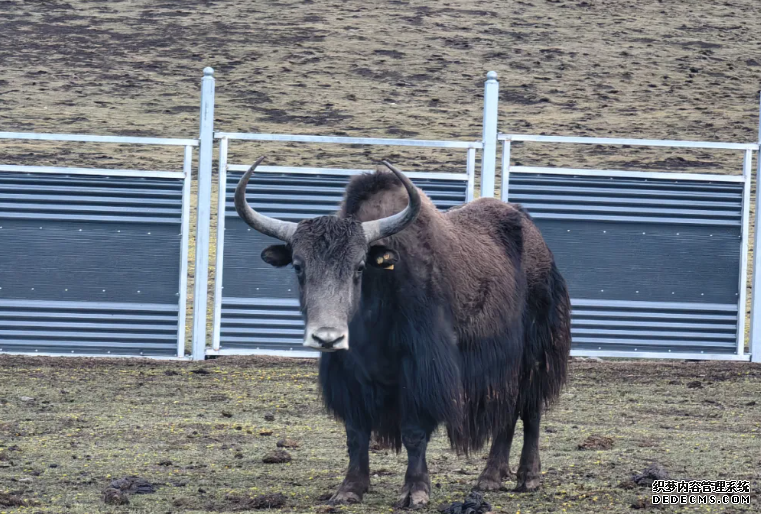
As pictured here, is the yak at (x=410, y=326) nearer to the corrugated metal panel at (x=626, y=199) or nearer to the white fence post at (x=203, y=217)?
the corrugated metal panel at (x=626, y=199)

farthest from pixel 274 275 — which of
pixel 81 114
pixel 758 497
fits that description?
pixel 81 114

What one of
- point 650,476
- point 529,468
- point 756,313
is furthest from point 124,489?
point 756,313

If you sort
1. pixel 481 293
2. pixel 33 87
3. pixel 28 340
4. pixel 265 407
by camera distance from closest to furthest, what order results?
1. pixel 481 293
2. pixel 265 407
3. pixel 28 340
4. pixel 33 87

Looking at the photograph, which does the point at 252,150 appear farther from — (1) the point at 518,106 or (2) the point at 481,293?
(2) the point at 481,293

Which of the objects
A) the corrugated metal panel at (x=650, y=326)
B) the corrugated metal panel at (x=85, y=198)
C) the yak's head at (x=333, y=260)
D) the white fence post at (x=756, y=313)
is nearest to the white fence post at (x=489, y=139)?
the corrugated metal panel at (x=650, y=326)

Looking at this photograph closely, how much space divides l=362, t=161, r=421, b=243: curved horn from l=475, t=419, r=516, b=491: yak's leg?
53.7 inches

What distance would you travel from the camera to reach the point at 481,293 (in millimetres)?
5898

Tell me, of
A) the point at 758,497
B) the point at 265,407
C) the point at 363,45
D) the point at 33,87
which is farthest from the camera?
the point at 363,45

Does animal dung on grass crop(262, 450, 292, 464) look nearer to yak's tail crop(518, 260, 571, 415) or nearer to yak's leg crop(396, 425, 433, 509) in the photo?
yak's leg crop(396, 425, 433, 509)

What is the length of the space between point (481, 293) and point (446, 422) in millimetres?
726

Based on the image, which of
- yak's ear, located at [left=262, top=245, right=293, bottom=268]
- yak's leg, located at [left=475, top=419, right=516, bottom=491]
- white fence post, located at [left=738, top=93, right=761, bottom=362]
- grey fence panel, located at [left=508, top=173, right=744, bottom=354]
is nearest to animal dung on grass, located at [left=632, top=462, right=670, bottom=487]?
yak's leg, located at [left=475, top=419, right=516, bottom=491]

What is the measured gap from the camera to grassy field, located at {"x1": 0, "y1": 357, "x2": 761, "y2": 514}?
220 inches

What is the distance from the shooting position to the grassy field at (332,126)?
612 cm

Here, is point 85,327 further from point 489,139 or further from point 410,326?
point 410,326
